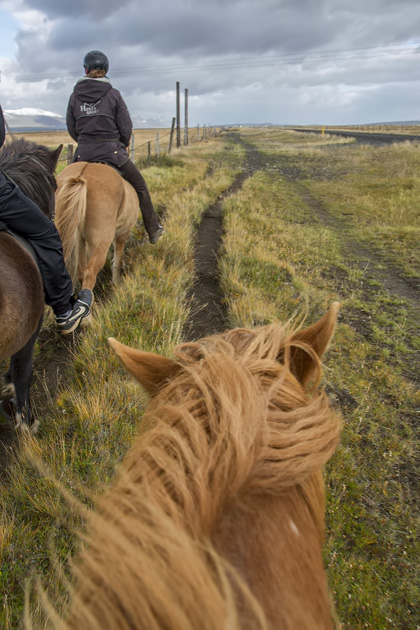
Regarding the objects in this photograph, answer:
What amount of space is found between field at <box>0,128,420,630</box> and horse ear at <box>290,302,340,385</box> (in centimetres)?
59

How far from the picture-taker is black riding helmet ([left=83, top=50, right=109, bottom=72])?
4173 mm

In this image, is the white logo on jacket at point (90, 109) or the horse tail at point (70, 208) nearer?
the horse tail at point (70, 208)

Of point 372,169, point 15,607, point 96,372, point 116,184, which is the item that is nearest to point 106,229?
point 116,184

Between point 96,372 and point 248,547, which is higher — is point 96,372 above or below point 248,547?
below

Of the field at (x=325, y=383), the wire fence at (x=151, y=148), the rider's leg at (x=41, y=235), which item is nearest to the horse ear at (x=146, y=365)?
the field at (x=325, y=383)

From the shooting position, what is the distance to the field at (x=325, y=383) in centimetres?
203

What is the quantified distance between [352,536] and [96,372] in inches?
92.8

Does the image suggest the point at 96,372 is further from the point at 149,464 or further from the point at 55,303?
the point at 149,464

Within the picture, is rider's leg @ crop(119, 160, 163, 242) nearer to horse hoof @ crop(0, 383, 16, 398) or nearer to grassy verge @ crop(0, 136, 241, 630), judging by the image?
grassy verge @ crop(0, 136, 241, 630)

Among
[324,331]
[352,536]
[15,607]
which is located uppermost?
[324,331]

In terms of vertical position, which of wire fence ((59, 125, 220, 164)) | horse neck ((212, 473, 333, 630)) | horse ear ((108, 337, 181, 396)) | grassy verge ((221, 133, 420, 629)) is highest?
wire fence ((59, 125, 220, 164))

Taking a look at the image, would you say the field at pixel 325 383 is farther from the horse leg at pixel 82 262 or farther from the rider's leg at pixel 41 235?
the rider's leg at pixel 41 235

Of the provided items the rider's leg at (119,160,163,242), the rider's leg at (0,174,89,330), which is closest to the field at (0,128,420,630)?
the rider's leg at (119,160,163,242)

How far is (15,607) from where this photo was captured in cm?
163
